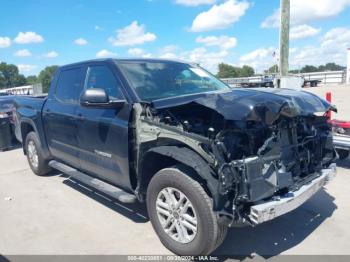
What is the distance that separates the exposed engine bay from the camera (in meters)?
3.25

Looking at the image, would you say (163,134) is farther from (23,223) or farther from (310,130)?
(23,223)

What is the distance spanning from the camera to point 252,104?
11.1ft

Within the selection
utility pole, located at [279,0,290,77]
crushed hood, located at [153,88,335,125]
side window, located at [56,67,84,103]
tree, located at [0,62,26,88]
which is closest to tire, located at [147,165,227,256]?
crushed hood, located at [153,88,335,125]

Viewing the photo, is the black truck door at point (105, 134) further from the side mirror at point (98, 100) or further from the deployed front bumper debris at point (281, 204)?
the deployed front bumper debris at point (281, 204)

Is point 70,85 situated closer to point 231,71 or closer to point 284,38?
point 284,38

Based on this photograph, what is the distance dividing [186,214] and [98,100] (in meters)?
1.62

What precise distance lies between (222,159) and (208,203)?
420 mm

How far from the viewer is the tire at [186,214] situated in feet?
10.9

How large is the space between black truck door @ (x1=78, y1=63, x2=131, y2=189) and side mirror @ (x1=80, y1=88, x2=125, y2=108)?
0.09 m

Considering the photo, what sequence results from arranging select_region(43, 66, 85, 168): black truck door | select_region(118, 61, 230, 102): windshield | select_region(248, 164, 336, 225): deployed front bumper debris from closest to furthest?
select_region(248, 164, 336, 225): deployed front bumper debris
select_region(118, 61, 230, 102): windshield
select_region(43, 66, 85, 168): black truck door

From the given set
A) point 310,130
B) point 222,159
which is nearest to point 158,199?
point 222,159

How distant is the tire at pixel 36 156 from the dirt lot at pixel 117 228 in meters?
0.76

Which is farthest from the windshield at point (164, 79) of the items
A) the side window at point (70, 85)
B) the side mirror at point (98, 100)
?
the side window at point (70, 85)

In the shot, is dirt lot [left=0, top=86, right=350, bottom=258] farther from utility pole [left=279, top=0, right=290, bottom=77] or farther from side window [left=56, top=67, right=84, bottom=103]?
utility pole [left=279, top=0, right=290, bottom=77]
